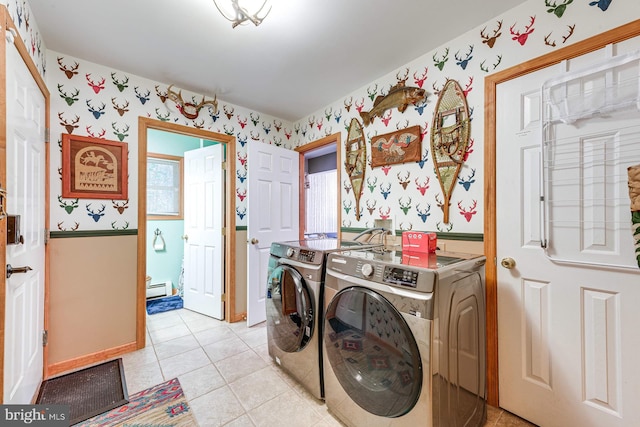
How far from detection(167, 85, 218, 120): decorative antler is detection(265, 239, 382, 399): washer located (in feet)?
5.36

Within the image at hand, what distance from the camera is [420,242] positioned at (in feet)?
5.22

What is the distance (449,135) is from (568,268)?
1.02 meters

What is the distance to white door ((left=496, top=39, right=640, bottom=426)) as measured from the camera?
1203 millimetres

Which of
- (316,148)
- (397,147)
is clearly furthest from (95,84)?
(397,147)

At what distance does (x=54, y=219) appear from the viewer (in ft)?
6.43

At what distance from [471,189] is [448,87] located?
0.73 m

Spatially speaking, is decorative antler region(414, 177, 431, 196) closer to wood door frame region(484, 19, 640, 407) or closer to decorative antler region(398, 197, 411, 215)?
decorative antler region(398, 197, 411, 215)

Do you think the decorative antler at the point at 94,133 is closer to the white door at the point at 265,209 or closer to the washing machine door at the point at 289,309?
the white door at the point at 265,209

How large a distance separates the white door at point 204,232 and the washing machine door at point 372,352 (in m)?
1.90

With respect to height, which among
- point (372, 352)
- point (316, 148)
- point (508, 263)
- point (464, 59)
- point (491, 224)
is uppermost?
point (464, 59)

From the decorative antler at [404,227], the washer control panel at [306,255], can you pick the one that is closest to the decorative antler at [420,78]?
the decorative antler at [404,227]

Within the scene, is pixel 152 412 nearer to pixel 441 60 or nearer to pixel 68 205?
pixel 68 205

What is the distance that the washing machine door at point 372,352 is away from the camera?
111 cm

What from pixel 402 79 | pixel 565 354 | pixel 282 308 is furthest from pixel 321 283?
pixel 402 79
